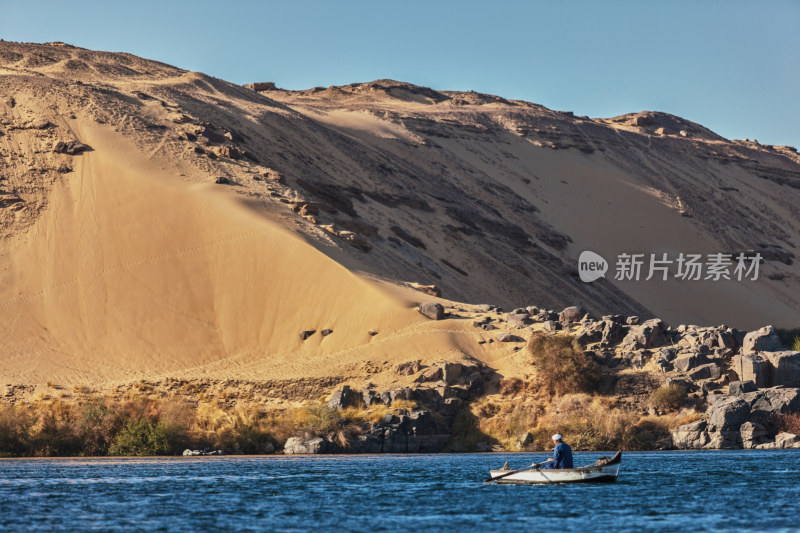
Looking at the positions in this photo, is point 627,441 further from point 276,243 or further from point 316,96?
point 316,96

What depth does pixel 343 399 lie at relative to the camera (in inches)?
1610

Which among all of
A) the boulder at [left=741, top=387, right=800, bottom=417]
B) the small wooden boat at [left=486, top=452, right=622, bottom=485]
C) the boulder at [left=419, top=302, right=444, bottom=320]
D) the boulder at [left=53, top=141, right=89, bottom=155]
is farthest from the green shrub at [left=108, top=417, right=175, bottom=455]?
the boulder at [left=53, top=141, right=89, bottom=155]

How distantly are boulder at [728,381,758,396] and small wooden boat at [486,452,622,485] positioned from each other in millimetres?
13961

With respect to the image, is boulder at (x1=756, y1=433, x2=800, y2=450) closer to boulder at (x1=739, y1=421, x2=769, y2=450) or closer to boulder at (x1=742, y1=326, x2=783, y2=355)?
boulder at (x1=739, y1=421, x2=769, y2=450)

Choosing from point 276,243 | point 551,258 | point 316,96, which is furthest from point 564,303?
point 316,96

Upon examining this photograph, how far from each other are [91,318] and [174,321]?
4.07 m

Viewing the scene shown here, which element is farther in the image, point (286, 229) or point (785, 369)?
point (286, 229)

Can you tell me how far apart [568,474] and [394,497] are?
458cm

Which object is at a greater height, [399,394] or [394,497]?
[399,394]

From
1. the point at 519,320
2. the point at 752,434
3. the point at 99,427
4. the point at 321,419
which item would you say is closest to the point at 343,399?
the point at 321,419

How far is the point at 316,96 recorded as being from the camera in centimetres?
11956

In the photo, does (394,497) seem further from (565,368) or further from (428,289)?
(428,289)

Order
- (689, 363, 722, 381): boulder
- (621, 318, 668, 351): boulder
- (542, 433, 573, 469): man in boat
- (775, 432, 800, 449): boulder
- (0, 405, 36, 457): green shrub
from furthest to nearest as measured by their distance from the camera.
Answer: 1. (621, 318, 668, 351): boulder
2. (689, 363, 722, 381): boulder
3. (0, 405, 36, 457): green shrub
4. (775, 432, 800, 449): boulder
5. (542, 433, 573, 469): man in boat

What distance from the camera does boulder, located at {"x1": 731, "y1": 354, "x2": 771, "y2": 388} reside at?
130 feet
